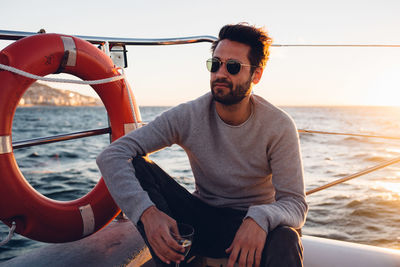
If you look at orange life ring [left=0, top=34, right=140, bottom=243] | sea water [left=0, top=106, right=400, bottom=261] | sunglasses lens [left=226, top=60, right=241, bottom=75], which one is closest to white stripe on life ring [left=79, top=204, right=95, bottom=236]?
orange life ring [left=0, top=34, right=140, bottom=243]

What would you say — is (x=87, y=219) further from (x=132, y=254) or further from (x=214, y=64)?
(x=214, y=64)

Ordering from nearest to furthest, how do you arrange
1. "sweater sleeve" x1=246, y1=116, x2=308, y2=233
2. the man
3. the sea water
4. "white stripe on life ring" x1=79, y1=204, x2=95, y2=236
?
"sweater sleeve" x1=246, y1=116, x2=308, y2=233 < the man < "white stripe on life ring" x1=79, y1=204, x2=95, y2=236 < the sea water

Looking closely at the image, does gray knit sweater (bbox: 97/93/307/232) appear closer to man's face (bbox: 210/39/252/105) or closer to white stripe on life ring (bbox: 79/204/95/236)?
man's face (bbox: 210/39/252/105)

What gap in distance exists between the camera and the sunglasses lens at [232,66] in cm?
130

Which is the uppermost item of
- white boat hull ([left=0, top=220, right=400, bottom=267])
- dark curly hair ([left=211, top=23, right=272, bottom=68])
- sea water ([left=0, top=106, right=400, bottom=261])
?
dark curly hair ([left=211, top=23, right=272, bottom=68])

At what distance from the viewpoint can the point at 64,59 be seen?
1.51 metres

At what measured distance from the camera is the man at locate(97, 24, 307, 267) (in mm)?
1146

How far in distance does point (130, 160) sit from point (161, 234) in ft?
1.03

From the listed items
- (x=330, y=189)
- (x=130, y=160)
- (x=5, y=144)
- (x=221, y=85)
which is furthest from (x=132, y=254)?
(x=330, y=189)

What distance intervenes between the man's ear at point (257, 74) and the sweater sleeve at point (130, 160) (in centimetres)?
36

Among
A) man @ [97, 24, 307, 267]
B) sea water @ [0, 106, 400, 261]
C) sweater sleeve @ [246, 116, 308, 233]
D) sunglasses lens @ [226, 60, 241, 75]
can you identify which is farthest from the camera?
sea water @ [0, 106, 400, 261]

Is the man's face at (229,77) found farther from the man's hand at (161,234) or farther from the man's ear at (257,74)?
the man's hand at (161,234)

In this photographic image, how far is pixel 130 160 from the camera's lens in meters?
1.20

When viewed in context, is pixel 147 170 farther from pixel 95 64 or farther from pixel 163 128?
pixel 95 64
